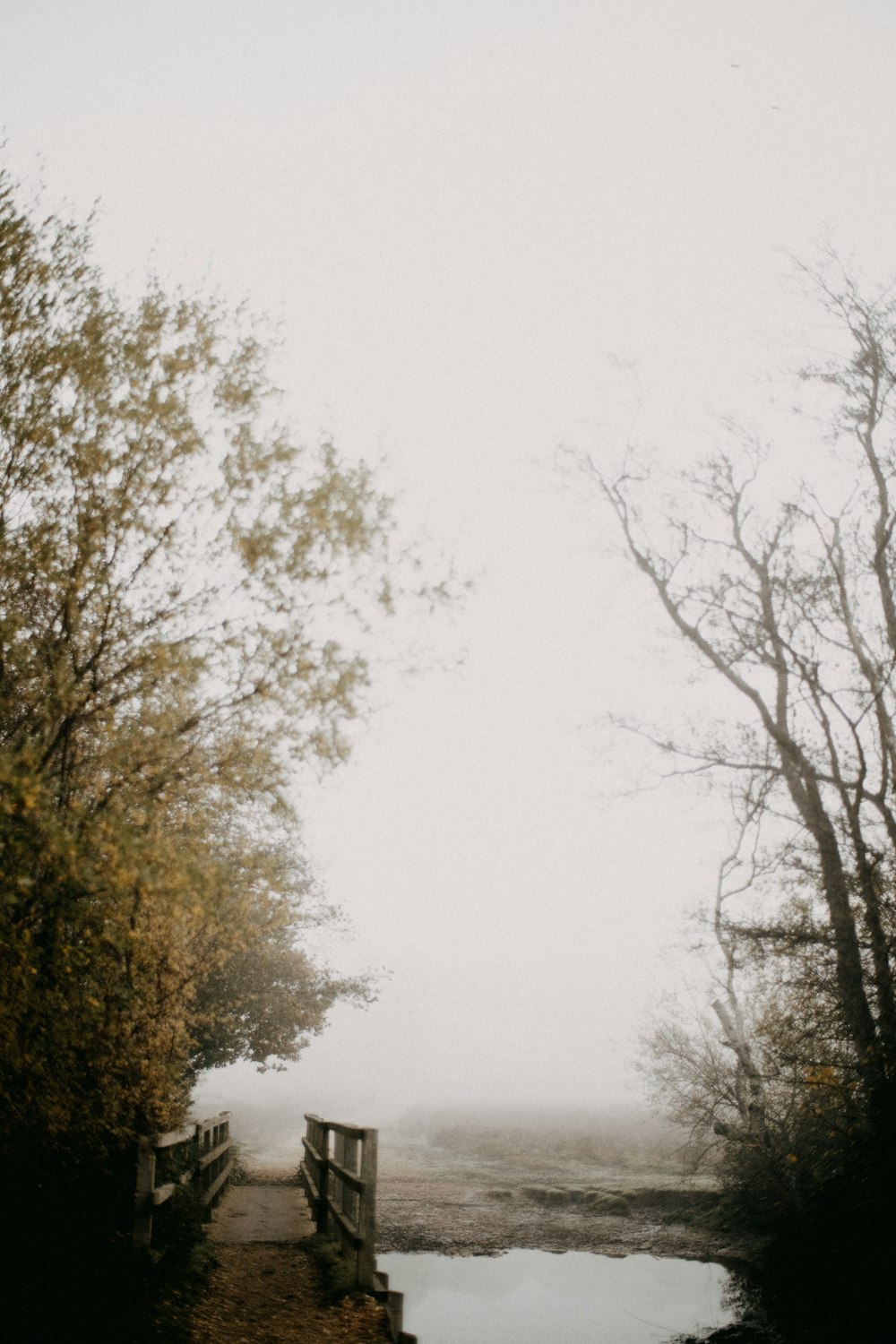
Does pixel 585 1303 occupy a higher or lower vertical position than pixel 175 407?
lower

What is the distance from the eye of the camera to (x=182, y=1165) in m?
8.25

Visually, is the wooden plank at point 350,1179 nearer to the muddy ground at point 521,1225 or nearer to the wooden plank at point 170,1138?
the wooden plank at point 170,1138

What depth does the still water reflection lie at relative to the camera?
10.8 metres

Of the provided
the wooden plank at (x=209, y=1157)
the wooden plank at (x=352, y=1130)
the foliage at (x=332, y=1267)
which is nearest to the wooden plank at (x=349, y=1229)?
the foliage at (x=332, y=1267)

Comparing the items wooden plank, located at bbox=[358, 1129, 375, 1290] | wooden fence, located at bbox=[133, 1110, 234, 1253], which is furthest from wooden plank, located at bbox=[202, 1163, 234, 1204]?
wooden plank, located at bbox=[358, 1129, 375, 1290]

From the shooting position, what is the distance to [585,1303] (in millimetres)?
12086

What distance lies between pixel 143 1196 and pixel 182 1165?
9.88ft

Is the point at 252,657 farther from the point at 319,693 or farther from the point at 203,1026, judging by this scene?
the point at 203,1026

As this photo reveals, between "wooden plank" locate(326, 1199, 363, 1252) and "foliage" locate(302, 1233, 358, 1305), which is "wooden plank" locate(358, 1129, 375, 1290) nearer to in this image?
"wooden plank" locate(326, 1199, 363, 1252)

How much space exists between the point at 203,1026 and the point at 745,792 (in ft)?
41.1

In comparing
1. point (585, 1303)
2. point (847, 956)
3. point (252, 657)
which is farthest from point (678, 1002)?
point (252, 657)

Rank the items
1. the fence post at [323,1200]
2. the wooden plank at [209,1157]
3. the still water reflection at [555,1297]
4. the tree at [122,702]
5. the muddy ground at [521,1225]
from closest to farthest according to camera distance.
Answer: the tree at [122,702] < the fence post at [323,1200] < the wooden plank at [209,1157] < the still water reflection at [555,1297] < the muddy ground at [521,1225]

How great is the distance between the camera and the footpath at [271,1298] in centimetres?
517

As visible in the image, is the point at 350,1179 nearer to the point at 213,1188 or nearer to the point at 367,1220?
the point at 367,1220
